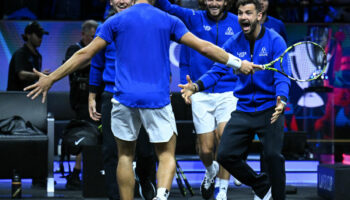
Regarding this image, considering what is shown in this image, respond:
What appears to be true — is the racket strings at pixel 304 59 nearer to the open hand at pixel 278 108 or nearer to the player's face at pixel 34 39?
the player's face at pixel 34 39

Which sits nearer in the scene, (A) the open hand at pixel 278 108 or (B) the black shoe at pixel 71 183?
(A) the open hand at pixel 278 108

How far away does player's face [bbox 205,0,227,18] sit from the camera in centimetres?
723

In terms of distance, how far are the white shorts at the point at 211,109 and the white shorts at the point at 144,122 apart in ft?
6.14

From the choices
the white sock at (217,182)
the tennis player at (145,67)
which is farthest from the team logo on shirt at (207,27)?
the tennis player at (145,67)

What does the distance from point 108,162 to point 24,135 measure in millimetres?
2513

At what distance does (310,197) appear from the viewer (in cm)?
808

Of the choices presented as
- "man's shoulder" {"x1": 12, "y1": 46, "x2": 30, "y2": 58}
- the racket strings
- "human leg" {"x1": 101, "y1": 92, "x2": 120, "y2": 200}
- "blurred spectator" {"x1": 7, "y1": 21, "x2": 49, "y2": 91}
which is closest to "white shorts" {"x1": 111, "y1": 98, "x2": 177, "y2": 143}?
"human leg" {"x1": 101, "y1": 92, "x2": 120, "y2": 200}

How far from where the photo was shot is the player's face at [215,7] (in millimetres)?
7234

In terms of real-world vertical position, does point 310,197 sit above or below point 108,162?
below

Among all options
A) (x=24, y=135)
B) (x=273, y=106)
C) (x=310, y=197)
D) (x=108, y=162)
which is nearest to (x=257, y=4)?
(x=273, y=106)

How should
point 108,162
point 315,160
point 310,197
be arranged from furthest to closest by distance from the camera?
1. point 315,160
2. point 310,197
3. point 108,162

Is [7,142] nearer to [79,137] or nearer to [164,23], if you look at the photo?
[79,137]

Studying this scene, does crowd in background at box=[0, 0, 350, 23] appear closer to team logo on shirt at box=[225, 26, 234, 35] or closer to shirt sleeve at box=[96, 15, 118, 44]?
team logo on shirt at box=[225, 26, 234, 35]

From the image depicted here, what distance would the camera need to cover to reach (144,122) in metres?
5.32
